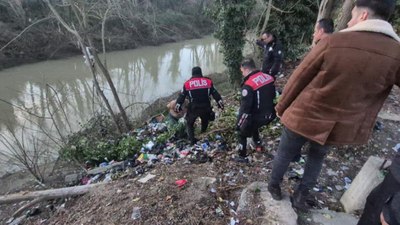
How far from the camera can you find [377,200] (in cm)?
191

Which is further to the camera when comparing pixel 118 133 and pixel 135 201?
pixel 118 133

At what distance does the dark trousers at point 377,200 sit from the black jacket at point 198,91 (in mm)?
3132

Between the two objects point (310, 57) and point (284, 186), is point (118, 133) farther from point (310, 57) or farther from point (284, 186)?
point (310, 57)

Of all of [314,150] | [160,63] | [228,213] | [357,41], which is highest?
[357,41]

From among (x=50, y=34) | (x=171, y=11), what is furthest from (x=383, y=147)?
(x=171, y=11)

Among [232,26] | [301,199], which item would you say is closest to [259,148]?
[301,199]

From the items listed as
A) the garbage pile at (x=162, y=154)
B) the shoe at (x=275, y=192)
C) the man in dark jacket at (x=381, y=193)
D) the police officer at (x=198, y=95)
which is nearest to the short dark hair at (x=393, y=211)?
the man in dark jacket at (x=381, y=193)

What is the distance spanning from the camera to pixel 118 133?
802 cm

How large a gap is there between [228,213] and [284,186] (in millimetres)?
727

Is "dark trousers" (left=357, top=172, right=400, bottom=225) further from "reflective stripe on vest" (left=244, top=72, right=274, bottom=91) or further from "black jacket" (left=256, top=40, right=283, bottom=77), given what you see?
"black jacket" (left=256, top=40, right=283, bottom=77)

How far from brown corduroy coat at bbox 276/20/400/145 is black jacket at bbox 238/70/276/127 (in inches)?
48.4

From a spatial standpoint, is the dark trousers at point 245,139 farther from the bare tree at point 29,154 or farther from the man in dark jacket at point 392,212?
the bare tree at point 29,154

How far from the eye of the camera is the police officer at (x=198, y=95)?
187 inches

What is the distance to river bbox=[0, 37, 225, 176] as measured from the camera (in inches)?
342
